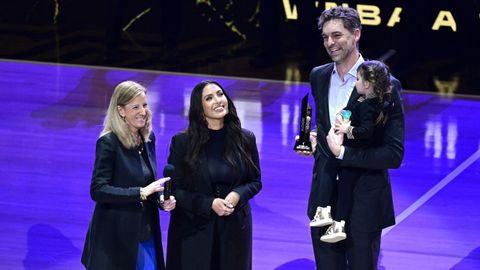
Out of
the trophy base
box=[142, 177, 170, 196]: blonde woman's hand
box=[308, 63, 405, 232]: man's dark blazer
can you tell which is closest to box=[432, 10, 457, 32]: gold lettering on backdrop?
box=[308, 63, 405, 232]: man's dark blazer

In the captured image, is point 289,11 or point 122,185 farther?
point 289,11

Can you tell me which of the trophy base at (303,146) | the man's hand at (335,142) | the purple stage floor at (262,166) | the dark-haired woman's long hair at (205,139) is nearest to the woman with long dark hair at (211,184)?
the dark-haired woman's long hair at (205,139)

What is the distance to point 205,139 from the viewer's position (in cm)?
495

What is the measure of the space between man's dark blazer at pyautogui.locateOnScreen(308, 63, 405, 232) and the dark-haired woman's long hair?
0.40 m

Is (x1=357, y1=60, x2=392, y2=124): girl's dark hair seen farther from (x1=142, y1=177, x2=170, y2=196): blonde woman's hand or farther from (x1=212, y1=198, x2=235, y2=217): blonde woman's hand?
(x1=142, y1=177, x2=170, y2=196): blonde woman's hand

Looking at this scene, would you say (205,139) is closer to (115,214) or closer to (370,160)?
(115,214)

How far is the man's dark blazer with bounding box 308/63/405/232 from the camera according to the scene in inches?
180

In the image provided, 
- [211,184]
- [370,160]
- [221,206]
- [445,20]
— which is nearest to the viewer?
[370,160]

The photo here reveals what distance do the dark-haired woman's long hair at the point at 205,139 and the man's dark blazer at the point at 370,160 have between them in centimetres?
40

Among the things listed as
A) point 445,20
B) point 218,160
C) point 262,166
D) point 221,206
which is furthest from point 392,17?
point 221,206

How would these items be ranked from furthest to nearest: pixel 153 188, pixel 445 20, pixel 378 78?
pixel 445 20, pixel 153 188, pixel 378 78

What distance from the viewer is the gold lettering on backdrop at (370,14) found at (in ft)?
40.1

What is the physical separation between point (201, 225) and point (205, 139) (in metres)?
0.45

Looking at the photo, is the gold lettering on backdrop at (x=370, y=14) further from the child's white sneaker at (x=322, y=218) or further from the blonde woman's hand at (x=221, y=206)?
the child's white sneaker at (x=322, y=218)
